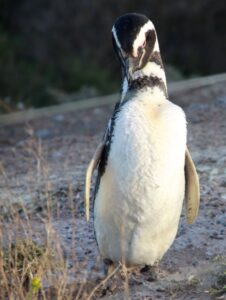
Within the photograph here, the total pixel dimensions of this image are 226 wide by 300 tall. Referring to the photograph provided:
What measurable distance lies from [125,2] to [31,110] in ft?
19.6

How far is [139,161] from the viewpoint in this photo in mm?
5227

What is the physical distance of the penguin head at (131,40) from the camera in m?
5.25

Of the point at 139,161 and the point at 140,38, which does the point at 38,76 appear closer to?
the point at 140,38

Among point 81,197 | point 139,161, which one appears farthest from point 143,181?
point 81,197

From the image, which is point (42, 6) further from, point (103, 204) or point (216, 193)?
point (103, 204)

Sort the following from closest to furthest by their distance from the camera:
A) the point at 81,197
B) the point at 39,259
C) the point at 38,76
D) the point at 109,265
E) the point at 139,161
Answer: the point at 139,161, the point at 39,259, the point at 109,265, the point at 81,197, the point at 38,76

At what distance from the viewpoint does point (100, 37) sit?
17.7 m

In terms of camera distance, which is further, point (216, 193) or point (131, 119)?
point (216, 193)

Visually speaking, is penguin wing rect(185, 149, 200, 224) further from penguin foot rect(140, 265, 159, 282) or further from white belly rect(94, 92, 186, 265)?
penguin foot rect(140, 265, 159, 282)

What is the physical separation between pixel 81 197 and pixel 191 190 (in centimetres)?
145

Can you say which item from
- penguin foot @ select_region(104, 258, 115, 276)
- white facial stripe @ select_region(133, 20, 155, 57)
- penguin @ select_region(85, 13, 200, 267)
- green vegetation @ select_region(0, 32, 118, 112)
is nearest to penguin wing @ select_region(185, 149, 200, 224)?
penguin @ select_region(85, 13, 200, 267)

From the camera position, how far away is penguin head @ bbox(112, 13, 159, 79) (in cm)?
525

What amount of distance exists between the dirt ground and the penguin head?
77 cm

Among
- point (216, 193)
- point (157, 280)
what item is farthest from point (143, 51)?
point (216, 193)
